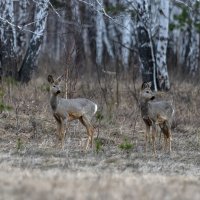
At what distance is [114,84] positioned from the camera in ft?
71.0

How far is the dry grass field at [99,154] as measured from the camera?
27.5 ft

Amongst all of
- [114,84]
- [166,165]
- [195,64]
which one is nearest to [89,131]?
[166,165]

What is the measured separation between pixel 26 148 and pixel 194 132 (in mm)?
4415

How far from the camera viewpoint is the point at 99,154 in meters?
13.1

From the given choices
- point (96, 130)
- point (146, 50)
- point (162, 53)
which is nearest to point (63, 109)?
point (96, 130)

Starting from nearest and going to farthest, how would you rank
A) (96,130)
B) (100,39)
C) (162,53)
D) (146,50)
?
(96,130) → (146,50) → (162,53) → (100,39)

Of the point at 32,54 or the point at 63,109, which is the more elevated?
the point at 32,54

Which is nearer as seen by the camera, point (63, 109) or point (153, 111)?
point (63, 109)

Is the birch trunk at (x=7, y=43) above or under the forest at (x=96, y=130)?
above

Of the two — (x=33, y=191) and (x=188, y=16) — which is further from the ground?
(x=188, y=16)

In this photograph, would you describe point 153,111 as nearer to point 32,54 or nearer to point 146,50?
point 146,50

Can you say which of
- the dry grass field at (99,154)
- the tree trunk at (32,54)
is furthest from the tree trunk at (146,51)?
the tree trunk at (32,54)

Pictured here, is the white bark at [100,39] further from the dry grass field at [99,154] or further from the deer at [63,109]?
the deer at [63,109]

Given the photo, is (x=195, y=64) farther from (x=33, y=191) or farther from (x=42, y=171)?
(x=33, y=191)
